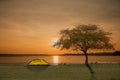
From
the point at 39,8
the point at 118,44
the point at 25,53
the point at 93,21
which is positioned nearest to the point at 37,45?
the point at 25,53

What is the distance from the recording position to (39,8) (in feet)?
20.3

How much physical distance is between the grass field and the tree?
0.23 meters

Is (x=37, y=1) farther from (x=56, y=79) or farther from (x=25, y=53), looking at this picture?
(x=56, y=79)

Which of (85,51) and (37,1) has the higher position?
(37,1)

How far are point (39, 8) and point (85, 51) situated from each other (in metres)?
1.30

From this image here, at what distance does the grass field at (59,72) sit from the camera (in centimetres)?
599

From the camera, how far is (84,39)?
6141 mm

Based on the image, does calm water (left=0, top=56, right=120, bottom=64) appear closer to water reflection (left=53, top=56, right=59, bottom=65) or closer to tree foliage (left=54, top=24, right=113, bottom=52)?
water reflection (left=53, top=56, right=59, bottom=65)

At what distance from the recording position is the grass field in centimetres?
599

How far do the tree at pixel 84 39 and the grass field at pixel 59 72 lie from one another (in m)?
0.23

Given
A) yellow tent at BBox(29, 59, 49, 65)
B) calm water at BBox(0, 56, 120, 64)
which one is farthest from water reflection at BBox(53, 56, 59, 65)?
yellow tent at BBox(29, 59, 49, 65)

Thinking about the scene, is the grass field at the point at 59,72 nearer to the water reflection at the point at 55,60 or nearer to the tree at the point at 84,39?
the water reflection at the point at 55,60

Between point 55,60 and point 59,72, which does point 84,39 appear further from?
point 59,72

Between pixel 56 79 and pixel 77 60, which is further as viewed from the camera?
pixel 77 60
